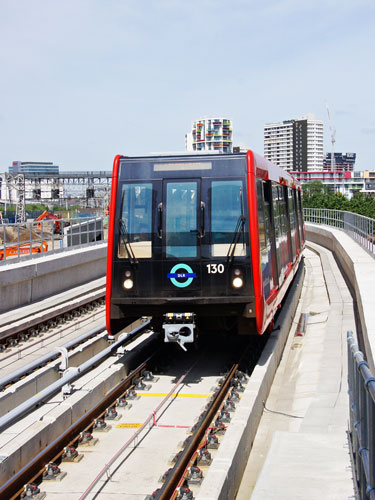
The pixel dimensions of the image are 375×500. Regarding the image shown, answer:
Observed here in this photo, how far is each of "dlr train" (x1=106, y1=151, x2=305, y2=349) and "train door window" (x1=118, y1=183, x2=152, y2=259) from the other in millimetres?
14

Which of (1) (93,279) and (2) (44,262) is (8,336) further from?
(1) (93,279)

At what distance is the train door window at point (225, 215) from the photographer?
32.4ft

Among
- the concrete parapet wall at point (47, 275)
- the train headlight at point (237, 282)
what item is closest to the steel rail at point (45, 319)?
the concrete parapet wall at point (47, 275)

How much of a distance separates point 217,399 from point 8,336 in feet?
18.6

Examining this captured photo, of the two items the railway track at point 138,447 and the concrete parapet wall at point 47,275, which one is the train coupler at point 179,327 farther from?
the concrete parapet wall at point 47,275

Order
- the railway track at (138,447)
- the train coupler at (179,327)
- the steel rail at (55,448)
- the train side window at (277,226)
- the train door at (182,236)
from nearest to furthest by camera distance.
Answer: the steel rail at (55,448) < the railway track at (138,447) < the train door at (182,236) < the train coupler at (179,327) < the train side window at (277,226)

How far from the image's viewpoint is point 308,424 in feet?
27.0

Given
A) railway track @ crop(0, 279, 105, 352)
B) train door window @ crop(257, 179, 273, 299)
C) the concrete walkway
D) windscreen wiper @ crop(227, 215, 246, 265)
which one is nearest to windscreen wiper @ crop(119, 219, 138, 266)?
windscreen wiper @ crop(227, 215, 246, 265)

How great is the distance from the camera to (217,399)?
902 cm

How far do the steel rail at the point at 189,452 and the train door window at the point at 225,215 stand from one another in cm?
191

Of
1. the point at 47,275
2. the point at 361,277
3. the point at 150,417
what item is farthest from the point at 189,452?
the point at 47,275

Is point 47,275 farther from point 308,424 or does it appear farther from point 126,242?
point 308,424

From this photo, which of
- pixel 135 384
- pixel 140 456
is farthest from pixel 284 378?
pixel 140 456

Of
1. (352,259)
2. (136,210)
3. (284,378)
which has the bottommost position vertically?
(284,378)
